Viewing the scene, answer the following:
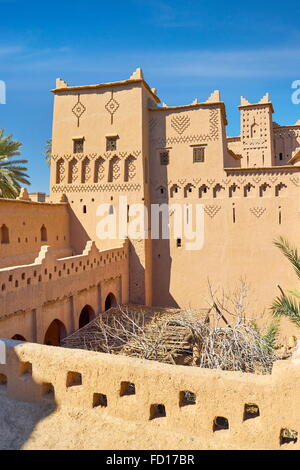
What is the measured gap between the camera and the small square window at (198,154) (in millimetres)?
17188

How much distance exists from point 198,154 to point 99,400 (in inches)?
506

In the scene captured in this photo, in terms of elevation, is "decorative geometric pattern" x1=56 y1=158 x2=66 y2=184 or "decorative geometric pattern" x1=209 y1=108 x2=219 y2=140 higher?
"decorative geometric pattern" x1=209 y1=108 x2=219 y2=140

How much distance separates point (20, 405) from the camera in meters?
6.54

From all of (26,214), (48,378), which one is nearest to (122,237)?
(26,214)

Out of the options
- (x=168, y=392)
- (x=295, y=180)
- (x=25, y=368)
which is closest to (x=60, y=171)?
(x=295, y=180)

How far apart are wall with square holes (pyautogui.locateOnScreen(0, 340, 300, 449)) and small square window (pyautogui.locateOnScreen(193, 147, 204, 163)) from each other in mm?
12312

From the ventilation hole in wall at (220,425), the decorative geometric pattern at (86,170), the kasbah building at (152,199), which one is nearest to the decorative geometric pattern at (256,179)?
the kasbah building at (152,199)

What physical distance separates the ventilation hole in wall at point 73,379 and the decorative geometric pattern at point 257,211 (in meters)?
12.1

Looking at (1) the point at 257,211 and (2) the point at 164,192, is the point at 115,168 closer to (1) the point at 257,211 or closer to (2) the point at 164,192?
(2) the point at 164,192

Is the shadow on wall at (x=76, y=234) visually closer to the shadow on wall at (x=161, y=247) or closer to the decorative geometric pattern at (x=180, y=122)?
the shadow on wall at (x=161, y=247)

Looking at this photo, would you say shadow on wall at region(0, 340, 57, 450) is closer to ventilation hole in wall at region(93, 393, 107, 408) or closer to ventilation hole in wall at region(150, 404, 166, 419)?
ventilation hole in wall at region(93, 393, 107, 408)

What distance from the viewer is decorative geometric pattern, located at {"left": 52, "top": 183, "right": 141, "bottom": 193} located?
16984 millimetres

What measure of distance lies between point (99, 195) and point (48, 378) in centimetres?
1165

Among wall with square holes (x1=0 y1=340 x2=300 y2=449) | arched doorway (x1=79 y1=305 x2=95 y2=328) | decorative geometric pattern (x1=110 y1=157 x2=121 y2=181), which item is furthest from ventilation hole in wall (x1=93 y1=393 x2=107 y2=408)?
decorative geometric pattern (x1=110 y1=157 x2=121 y2=181)
